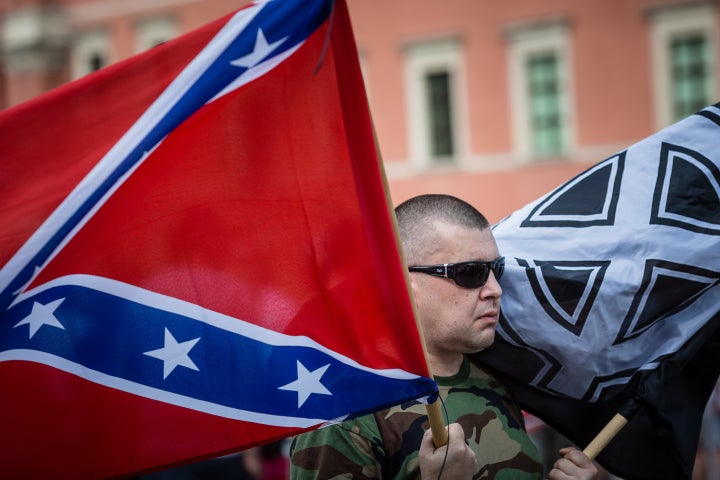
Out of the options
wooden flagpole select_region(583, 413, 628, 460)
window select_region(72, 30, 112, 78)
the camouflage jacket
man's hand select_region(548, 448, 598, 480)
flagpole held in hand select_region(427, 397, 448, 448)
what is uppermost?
window select_region(72, 30, 112, 78)

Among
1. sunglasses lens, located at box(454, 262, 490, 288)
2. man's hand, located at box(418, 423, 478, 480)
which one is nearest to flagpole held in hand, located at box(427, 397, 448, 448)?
man's hand, located at box(418, 423, 478, 480)

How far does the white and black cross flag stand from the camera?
3.06 meters

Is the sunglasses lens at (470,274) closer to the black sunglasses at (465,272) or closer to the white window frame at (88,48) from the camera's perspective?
the black sunglasses at (465,272)

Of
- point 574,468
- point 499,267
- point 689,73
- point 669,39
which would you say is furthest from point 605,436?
point 689,73

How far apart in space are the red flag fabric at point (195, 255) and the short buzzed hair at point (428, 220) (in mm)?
275

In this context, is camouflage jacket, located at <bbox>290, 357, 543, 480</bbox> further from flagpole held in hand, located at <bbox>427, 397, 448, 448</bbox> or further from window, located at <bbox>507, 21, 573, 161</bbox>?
window, located at <bbox>507, 21, 573, 161</bbox>

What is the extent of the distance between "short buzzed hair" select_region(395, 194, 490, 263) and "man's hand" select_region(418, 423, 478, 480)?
0.54 metres

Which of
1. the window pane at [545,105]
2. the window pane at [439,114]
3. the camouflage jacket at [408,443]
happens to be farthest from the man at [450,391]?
the window pane at [439,114]

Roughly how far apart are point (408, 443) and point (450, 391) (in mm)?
243

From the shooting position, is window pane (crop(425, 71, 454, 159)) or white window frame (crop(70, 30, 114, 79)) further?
white window frame (crop(70, 30, 114, 79))

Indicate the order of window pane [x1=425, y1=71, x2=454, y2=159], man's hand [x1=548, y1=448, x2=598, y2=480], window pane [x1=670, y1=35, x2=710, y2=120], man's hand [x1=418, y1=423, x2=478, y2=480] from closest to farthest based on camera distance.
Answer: man's hand [x1=418, y1=423, x2=478, y2=480] < man's hand [x1=548, y1=448, x2=598, y2=480] < window pane [x1=670, y1=35, x2=710, y2=120] < window pane [x1=425, y1=71, x2=454, y2=159]

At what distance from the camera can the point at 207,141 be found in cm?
274

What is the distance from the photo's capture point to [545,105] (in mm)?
20078

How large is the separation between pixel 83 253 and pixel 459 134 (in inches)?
715
